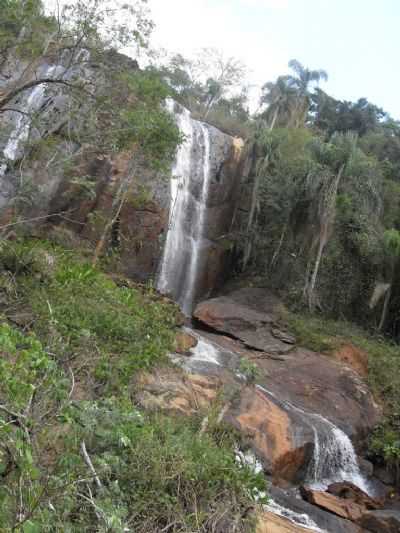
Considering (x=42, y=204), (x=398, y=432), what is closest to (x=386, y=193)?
(x=398, y=432)

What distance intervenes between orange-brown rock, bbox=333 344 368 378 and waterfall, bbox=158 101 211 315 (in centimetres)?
620

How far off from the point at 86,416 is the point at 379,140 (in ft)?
102

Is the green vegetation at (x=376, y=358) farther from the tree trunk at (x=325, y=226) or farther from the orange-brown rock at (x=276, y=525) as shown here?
the orange-brown rock at (x=276, y=525)

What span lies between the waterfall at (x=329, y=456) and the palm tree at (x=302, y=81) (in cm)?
2784

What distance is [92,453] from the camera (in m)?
4.67

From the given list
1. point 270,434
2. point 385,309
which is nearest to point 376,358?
point 385,309

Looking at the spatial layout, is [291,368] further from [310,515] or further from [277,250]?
[277,250]

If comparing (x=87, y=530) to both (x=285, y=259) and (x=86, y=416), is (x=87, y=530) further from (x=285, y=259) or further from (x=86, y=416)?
(x=285, y=259)

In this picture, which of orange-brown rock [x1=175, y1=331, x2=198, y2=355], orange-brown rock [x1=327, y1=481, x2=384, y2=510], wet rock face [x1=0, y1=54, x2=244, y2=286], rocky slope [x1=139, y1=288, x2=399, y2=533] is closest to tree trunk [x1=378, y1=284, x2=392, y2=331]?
rocky slope [x1=139, y1=288, x2=399, y2=533]

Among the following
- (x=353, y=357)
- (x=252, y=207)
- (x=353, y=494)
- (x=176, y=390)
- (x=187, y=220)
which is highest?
(x=252, y=207)

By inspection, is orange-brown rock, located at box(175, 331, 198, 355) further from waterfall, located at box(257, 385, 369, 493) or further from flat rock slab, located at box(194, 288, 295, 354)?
flat rock slab, located at box(194, 288, 295, 354)

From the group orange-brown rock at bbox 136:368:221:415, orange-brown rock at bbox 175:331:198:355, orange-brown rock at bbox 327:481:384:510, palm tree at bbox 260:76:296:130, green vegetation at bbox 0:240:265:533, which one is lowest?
orange-brown rock at bbox 327:481:384:510

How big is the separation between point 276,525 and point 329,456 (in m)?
5.16

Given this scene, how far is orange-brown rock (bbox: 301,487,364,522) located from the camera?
8.48 meters
